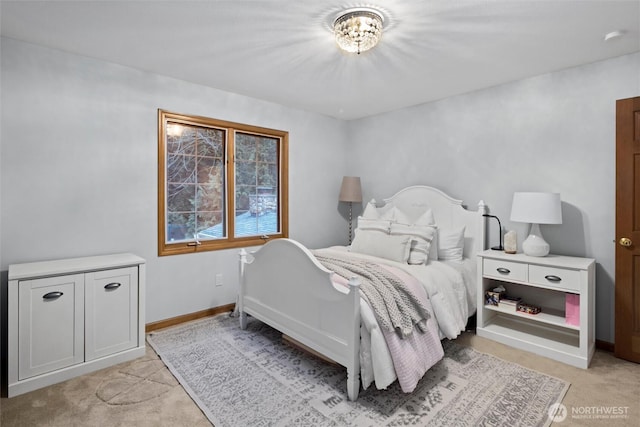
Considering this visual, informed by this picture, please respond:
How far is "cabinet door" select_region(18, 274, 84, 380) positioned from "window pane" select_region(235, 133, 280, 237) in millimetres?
1712

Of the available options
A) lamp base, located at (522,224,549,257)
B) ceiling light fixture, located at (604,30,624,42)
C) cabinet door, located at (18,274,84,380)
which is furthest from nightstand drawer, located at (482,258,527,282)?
cabinet door, located at (18,274,84,380)

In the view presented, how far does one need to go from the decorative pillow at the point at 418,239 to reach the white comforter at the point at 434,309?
12 cm

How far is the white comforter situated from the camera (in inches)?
77.0

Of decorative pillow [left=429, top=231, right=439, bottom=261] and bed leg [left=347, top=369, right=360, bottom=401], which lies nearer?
bed leg [left=347, top=369, right=360, bottom=401]

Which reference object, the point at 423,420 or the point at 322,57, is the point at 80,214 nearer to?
the point at 322,57

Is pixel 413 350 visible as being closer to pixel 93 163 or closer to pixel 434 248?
pixel 434 248

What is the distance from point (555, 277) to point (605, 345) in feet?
2.67

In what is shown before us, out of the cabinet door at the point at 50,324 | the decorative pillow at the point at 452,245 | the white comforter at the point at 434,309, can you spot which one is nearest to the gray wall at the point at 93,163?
the cabinet door at the point at 50,324

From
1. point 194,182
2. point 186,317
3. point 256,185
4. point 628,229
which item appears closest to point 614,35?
point 628,229

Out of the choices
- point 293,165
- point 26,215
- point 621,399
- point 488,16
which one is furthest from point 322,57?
point 621,399

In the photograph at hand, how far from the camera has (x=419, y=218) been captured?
358 cm

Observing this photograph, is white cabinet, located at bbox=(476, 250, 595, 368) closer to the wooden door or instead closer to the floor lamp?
the wooden door

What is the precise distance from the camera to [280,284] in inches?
106

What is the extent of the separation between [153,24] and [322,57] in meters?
1.26
